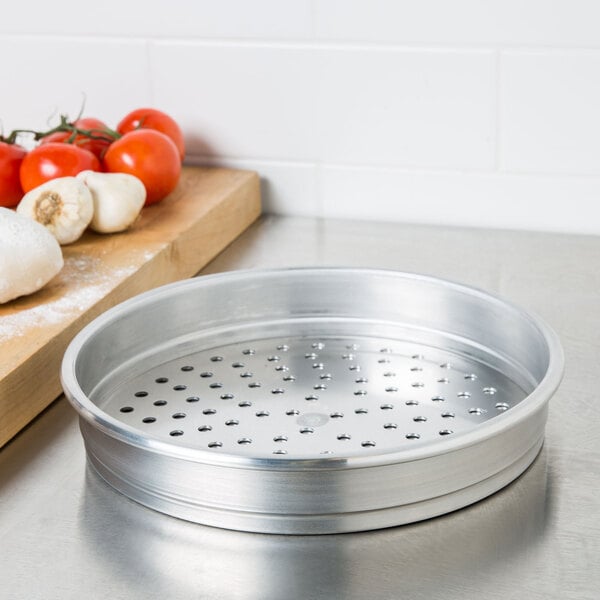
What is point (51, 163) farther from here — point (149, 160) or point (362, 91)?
point (362, 91)

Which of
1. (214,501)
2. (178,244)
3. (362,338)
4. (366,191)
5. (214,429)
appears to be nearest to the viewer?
(214,501)

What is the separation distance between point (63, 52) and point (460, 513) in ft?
2.49

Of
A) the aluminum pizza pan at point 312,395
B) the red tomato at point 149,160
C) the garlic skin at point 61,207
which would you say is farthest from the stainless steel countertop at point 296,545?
the red tomato at point 149,160

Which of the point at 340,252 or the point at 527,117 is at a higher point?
the point at 527,117

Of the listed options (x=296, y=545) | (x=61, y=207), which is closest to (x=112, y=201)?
(x=61, y=207)

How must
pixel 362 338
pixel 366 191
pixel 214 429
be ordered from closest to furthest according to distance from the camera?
1. pixel 214 429
2. pixel 362 338
3. pixel 366 191

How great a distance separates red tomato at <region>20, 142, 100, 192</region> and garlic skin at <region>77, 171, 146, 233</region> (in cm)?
3

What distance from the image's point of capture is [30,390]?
72cm

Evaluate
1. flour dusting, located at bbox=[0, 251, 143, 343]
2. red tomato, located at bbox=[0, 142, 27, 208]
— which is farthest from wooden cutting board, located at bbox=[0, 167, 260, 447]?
red tomato, located at bbox=[0, 142, 27, 208]

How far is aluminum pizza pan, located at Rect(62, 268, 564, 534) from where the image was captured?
1.84 ft

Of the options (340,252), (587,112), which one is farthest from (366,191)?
(587,112)

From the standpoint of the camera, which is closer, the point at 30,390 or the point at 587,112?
the point at 30,390

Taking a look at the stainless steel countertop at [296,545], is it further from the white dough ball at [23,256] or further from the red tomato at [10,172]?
the red tomato at [10,172]

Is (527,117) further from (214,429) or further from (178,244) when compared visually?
(214,429)
